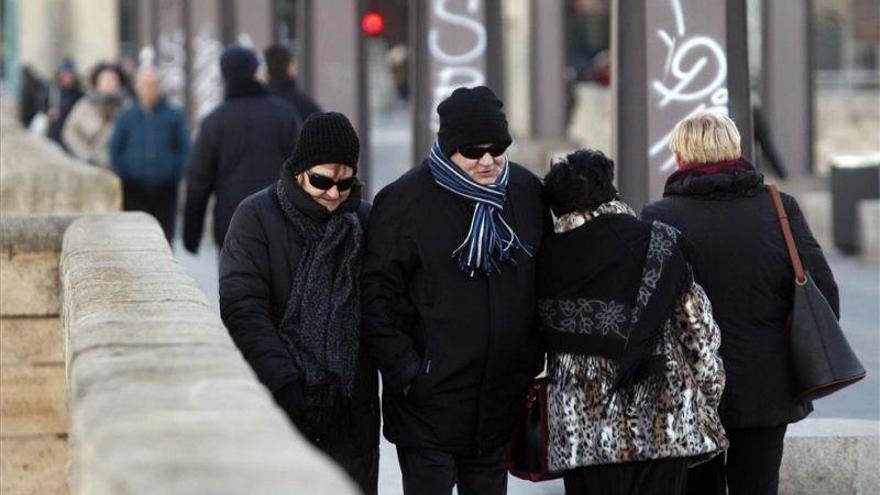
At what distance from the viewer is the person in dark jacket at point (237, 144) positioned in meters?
10.9

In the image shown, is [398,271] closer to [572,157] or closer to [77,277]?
[572,157]

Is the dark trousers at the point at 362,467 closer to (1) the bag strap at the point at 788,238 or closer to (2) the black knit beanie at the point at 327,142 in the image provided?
(2) the black knit beanie at the point at 327,142

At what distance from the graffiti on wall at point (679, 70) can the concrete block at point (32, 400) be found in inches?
120

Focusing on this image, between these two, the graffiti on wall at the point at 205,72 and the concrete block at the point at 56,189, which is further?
the graffiti on wall at the point at 205,72

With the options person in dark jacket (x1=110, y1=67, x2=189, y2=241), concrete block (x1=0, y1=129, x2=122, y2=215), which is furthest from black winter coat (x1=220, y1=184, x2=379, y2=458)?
person in dark jacket (x1=110, y1=67, x2=189, y2=241)

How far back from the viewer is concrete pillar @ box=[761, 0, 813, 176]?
69.9 feet

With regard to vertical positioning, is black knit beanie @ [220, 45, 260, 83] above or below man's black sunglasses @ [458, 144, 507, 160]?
above

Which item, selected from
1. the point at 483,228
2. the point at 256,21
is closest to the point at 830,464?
the point at 483,228

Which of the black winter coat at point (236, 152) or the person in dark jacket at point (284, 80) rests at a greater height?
the person in dark jacket at point (284, 80)

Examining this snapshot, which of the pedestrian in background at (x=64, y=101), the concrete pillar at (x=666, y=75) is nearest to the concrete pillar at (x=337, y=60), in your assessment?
the pedestrian in background at (x=64, y=101)

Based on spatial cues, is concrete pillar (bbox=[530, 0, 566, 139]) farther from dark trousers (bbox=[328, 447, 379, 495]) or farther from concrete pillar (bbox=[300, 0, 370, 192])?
dark trousers (bbox=[328, 447, 379, 495])

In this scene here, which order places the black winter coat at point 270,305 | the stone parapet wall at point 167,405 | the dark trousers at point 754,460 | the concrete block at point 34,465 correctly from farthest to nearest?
the concrete block at point 34,465, the dark trousers at point 754,460, the black winter coat at point 270,305, the stone parapet wall at point 167,405

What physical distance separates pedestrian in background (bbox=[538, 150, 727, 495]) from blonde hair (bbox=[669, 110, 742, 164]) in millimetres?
447

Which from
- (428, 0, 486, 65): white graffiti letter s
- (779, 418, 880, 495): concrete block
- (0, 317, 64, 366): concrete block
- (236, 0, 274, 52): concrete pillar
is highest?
(236, 0, 274, 52): concrete pillar
